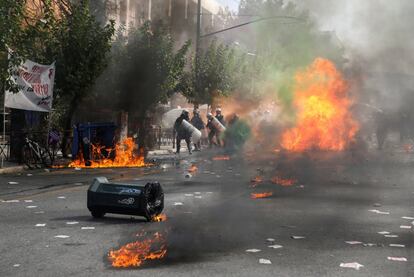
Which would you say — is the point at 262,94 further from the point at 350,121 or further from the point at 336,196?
the point at 336,196

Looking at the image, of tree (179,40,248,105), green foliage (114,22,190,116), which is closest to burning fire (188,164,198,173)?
green foliage (114,22,190,116)

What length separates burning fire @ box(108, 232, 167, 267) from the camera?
19.8ft

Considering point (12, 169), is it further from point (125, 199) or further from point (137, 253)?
point (137, 253)

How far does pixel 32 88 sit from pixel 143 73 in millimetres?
10971

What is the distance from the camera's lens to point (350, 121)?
3042 cm

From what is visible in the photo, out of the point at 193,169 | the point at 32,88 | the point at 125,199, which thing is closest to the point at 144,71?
the point at 193,169

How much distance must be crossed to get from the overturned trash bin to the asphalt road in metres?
→ 0.16

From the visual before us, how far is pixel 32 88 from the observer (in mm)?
16984

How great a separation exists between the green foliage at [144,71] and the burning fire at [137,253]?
791 inches

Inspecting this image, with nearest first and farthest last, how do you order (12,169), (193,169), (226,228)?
(226,228), (12,169), (193,169)

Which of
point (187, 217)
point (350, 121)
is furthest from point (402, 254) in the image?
point (350, 121)

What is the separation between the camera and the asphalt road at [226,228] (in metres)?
5.93

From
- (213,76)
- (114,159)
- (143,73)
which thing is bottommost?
(114,159)

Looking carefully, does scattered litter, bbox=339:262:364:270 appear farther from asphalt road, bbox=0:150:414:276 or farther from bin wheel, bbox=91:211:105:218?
bin wheel, bbox=91:211:105:218
